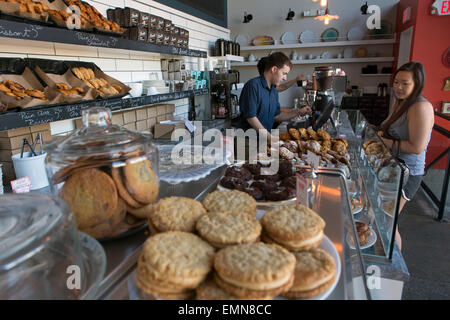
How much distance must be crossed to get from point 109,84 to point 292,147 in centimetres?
179

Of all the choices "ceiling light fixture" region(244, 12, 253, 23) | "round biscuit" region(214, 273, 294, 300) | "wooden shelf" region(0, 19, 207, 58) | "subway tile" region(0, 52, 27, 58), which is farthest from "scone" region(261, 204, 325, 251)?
"ceiling light fixture" region(244, 12, 253, 23)

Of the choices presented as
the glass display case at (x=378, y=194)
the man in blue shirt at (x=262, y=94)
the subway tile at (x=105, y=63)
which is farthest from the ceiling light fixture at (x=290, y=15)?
the glass display case at (x=378, y=194)

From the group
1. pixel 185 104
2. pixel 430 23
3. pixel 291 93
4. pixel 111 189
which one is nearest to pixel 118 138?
pixel 111 189

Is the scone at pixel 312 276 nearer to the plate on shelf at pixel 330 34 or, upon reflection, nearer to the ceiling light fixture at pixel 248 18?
the plate on shelf at pixel 330 34

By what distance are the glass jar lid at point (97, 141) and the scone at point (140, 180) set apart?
0.15ft

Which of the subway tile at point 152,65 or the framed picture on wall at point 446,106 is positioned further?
the framed picture on wall at point 446,106

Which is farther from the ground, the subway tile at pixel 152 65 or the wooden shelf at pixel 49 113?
the subway tile at pixel 152 65

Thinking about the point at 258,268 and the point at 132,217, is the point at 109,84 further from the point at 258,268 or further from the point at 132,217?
the point at 258,268

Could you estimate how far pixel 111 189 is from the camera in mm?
902

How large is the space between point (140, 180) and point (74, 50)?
2.43m

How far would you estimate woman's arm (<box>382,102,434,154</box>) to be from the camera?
2.70 metres

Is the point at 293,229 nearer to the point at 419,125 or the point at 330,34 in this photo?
the point at 419,125

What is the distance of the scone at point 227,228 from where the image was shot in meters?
0.79

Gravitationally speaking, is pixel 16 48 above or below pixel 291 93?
above
